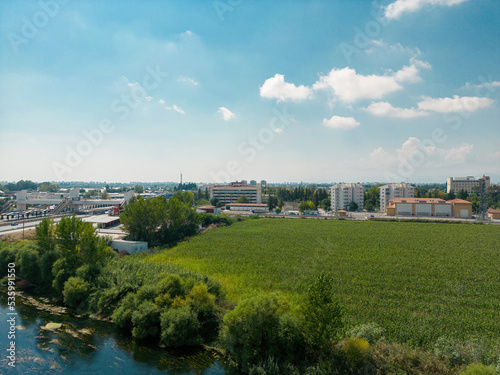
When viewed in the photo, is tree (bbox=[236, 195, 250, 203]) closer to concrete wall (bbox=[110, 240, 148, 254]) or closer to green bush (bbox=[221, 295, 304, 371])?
concrete wall (bbox=[110, 240, 148, 254])

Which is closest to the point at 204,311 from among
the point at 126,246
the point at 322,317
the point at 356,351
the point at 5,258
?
the point at 322,317

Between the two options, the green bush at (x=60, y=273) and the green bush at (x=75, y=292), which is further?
the green bush at (x=60, y=273)

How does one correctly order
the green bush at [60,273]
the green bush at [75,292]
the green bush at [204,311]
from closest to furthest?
1. the green bush at [204,311]
2. the green bush at [75,292]
3. the green bush at [60,273]

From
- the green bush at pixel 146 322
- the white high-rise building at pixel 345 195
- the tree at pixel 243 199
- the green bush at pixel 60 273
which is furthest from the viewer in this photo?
the tree at pixel 243 199

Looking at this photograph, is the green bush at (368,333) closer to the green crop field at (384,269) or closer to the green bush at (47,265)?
the green crop field at (384,269)

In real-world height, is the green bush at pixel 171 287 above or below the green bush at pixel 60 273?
above

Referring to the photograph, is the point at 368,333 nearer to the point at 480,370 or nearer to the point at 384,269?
the point at 480,370

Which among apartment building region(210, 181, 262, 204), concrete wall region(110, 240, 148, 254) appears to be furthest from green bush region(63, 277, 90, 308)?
apartment building region(210, 181, 262, 204)

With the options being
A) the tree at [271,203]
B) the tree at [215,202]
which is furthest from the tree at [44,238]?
the tree at [215,202]
